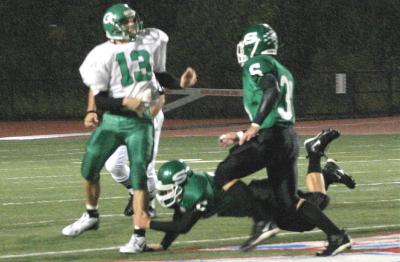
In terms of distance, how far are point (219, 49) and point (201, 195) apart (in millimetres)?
24698

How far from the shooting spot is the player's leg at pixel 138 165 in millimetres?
9969

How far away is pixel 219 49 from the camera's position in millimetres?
34812

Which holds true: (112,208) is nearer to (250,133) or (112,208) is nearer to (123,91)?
(123,91)

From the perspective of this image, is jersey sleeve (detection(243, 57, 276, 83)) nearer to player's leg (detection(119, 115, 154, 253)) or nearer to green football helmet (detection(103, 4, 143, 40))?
player's leg (detection(119, 115, 154, 253))

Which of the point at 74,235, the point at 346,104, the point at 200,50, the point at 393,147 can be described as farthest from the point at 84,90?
the point at 74,235

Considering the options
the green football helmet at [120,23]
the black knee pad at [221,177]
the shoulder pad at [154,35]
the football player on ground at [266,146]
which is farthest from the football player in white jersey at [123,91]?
the shoulder pad at [154,35]

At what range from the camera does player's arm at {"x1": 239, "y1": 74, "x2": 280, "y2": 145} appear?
31.0ft

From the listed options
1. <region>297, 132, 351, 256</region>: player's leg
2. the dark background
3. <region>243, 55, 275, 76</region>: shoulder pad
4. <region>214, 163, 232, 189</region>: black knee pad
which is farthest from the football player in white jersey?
the dark background

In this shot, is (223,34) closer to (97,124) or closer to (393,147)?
(393,147)

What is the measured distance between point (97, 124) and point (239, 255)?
205 cm

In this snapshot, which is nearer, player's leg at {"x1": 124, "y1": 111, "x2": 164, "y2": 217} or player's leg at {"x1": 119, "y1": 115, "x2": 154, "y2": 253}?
player's leg at {"x1": 119, "y1": 115, "x2": 154, "y2": 253}

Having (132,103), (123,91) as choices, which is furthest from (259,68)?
(123,91)

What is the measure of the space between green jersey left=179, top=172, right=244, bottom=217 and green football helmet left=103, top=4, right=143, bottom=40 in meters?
1.22

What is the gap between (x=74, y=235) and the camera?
11.1 meters
